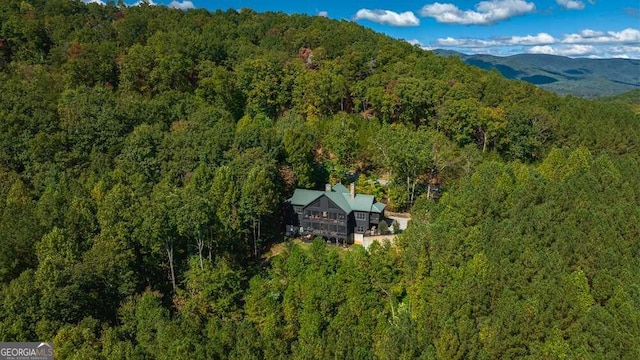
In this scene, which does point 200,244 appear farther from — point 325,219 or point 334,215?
point 334,215

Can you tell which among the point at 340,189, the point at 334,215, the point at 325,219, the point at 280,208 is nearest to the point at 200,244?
the point at 280,208

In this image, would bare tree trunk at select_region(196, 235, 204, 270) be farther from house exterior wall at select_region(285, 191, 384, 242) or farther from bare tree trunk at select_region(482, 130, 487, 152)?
bare tree trunk at select_region(482, 130, 487, 152)

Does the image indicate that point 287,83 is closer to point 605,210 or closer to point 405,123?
point 405,123

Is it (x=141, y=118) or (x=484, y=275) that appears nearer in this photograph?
(x=484, y=275)

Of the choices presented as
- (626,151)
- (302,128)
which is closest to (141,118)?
(302,128)

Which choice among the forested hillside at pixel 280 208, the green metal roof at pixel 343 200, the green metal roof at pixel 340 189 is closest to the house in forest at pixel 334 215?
the green metal roof at pixel 343 200

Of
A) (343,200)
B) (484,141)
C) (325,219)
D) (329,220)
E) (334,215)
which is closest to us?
(334,215)
